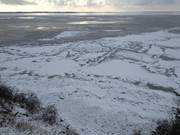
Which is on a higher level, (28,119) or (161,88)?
(28,119)

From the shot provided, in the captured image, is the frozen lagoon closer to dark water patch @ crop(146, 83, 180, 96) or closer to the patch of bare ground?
dark water patch @ crop(146, 83, 180, 96)

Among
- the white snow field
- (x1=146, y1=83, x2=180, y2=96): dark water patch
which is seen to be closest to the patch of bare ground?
the white snow field

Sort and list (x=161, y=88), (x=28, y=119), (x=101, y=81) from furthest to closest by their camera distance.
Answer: (x=101, y=81) → (x=161, y=88) → (x=28, y=119)

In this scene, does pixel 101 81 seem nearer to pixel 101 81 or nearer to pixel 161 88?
pixel 101 81

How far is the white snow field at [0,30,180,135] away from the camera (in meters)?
11.2

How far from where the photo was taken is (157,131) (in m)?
9.88

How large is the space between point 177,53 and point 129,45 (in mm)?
4716

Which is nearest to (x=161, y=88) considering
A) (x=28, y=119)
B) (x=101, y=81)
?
(x=101, y=81)

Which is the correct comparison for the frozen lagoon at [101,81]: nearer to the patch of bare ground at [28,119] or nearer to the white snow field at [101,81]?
the white snow field at [101,81]

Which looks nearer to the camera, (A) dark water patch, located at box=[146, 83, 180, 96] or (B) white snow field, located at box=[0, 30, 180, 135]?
(B) white snow field, located at box=[0, 30, 180, 135]

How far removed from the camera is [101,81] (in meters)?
15.7

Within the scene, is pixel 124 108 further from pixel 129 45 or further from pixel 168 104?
pixel 129 45

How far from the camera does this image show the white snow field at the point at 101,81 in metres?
11.2

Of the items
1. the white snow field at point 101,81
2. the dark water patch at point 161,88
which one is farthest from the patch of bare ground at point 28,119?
the dark water patch at point 161,88
